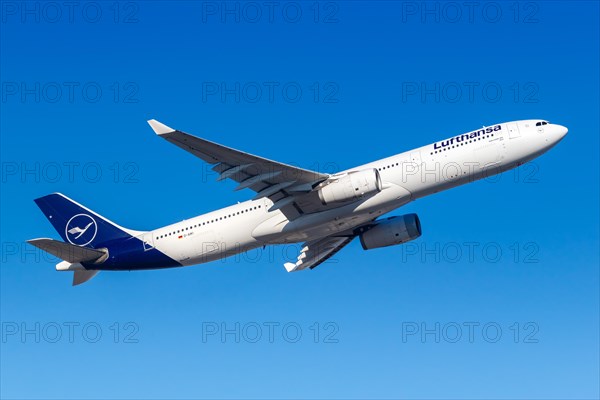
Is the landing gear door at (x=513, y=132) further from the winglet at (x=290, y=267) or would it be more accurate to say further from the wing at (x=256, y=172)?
A: the winglet at (x=290, y=267)

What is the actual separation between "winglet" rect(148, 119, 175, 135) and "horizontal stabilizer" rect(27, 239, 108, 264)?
40.2 ft

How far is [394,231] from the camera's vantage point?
51.7 m

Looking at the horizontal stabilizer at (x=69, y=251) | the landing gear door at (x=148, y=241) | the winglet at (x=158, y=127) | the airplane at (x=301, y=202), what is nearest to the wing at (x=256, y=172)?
the airplane at (x=301, y=202)

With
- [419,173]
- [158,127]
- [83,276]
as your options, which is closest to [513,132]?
[419,173]

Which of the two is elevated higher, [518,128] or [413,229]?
[518,128]

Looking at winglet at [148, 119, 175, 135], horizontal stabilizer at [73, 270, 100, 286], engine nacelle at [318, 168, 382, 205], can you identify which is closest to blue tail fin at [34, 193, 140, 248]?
horizontal stabilizer at [73, 270, 100, 286]

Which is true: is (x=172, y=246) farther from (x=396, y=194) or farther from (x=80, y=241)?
(x=396, y=194)

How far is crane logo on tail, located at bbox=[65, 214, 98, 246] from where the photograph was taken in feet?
176

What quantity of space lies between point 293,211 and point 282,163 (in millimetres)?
3763

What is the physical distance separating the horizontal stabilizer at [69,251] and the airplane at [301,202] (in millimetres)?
59

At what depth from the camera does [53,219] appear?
54469 mm

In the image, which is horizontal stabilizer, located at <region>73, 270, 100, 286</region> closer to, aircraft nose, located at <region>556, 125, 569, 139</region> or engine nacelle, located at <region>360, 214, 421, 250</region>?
engine nacelle, located at <region>360, 214, 421, 250</region>

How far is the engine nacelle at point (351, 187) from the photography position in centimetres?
4566

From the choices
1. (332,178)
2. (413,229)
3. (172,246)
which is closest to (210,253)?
(172,246)
